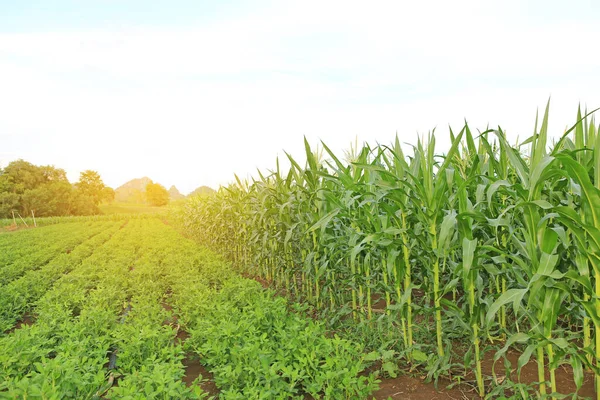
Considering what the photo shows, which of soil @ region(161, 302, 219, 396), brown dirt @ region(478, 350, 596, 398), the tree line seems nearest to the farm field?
soil @ region(161, 302, 219, 396)

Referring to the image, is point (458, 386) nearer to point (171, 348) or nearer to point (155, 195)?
point (171, 348)

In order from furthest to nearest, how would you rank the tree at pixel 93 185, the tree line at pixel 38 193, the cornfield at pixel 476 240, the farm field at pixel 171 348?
the tree at pixel 93 185 → the tree line at pixel 38 193 → the farm field at pixel 171 348 → the cornfield at pixel 476 240

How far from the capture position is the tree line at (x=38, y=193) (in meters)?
49.6

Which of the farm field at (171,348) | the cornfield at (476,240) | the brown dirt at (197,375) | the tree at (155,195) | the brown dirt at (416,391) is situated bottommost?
the brown dirt at (416,391)

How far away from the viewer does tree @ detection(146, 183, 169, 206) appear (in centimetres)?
10712

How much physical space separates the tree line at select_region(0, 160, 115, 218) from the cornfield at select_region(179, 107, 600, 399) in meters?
54.4

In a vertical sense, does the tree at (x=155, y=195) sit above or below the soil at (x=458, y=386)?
above

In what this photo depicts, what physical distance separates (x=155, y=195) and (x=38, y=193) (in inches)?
2188

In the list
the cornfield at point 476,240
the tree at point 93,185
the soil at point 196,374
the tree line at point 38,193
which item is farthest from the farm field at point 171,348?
the tree at point 93,185

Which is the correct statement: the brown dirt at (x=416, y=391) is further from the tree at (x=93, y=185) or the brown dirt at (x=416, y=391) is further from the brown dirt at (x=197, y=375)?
the tree at (x=93, y=185)

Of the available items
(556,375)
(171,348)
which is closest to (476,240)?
(556,375)

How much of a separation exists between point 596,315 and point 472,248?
82 cm

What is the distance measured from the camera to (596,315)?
265 centimetres

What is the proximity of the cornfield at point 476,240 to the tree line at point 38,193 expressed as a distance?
54352 millimetres
